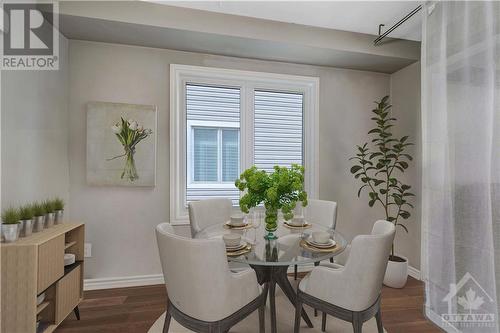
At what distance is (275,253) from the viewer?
158cm

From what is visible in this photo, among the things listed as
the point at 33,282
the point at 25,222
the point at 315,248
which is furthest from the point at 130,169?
the point at 315,248

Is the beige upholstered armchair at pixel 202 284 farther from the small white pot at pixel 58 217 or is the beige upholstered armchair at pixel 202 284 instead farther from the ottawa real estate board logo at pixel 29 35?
the ottawa real estate board logo at pixel 29 35

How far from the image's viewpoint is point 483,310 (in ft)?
4.83

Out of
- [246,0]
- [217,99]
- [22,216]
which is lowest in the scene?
[22,216]

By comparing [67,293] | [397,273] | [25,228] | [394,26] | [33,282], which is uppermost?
[394,26]

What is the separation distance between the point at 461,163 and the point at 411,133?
1.60 m

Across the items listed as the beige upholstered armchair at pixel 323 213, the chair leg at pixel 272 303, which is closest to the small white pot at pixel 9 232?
the chair leg at pixel 272 303

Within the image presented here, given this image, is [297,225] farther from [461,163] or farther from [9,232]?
[9,232]

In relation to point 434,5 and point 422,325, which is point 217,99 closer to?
point 434,5

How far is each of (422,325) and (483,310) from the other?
2.24 feet

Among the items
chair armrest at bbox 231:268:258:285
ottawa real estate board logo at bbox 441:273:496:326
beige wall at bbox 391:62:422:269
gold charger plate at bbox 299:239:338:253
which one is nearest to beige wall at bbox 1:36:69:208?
chair armrest at bbox 231:268:258:285

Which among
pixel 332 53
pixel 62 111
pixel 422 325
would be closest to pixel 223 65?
pixel 332 53

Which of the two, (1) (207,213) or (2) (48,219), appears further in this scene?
(1) (207,213)

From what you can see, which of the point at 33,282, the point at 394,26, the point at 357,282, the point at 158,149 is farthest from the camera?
the point at 158,149
